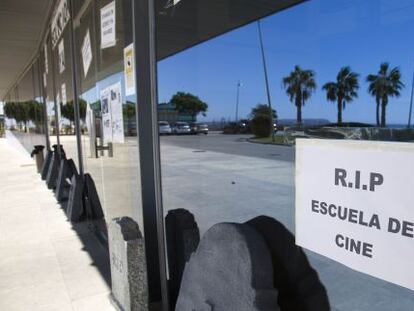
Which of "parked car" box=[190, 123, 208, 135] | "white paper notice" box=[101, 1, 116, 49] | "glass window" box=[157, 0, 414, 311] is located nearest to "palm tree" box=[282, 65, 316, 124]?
"glass window" box=[157, 0, 414, 311]

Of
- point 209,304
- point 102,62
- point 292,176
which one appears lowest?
point 209,304

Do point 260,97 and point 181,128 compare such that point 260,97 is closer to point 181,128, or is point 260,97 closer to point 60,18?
point 181,128

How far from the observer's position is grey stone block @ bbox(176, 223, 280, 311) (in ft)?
4.58

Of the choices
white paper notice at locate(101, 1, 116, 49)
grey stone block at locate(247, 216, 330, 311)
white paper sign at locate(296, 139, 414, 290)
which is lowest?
grey stone block at locate(247, 216, 330, 311)

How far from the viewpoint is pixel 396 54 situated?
1.05 meters

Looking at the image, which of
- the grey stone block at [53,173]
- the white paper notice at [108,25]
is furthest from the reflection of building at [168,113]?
the grey stone block at [53,173]

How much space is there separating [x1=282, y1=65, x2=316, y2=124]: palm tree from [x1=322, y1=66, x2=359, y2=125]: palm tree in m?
0.07

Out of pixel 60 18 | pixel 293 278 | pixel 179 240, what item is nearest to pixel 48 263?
pixel 179 240

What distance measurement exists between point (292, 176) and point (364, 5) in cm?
63

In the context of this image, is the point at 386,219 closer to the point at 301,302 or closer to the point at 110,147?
the point at 301,302

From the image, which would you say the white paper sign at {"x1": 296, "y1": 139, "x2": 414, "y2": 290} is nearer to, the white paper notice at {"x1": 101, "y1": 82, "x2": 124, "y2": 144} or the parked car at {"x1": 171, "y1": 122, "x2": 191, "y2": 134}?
the parked car at {"x1": 171, "y1": 122, "x2": 191, "y2": 134}

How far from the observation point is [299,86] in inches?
55.2

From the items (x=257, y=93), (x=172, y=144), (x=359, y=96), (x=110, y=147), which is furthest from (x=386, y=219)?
(x=110, y=147)

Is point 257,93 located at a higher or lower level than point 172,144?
higher
